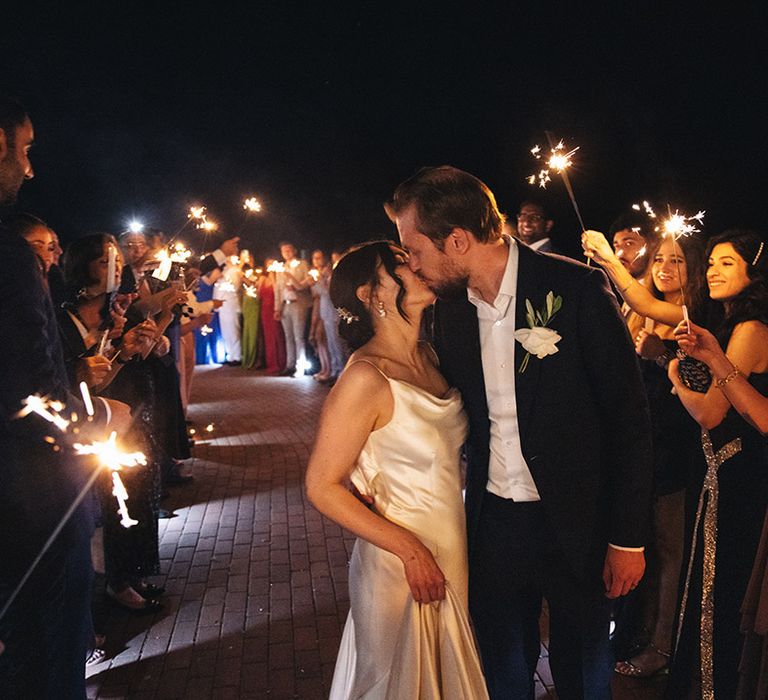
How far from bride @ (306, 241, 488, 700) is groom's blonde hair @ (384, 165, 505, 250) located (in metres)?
0.26

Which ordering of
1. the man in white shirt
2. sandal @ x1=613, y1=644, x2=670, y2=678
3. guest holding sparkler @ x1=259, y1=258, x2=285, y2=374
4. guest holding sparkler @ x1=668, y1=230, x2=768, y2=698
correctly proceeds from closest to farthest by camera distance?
guest holding sparkler @ x1=668, y1=230, x2=768, y2=698 < sandal @ x1=613, y1=644, x2=670, y2=678 < the man in white shirt < guest holding sparkler @ x1=259, y1=258, x2=285, y2=374

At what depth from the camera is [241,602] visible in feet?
14.0

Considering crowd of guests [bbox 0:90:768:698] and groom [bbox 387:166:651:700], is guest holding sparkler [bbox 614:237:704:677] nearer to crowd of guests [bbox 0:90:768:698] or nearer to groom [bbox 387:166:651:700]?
crowd of guests [bbox 0:90:768:698]

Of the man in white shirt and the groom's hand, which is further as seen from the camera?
the man in white shirt

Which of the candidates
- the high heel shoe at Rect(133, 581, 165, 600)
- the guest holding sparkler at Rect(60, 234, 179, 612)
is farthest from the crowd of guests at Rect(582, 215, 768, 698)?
the high heel shoe at Rect(133, 581, 165, 600)

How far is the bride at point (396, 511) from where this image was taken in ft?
7.26

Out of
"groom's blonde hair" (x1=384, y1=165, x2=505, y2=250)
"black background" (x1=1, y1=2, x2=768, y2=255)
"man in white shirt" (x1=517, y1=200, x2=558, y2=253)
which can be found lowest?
"groom's blonde hair" (x1=384, y1=165, x2=505, y2=250)

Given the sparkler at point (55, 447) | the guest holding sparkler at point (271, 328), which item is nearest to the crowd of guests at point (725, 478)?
the sparkler at point (55, 447)

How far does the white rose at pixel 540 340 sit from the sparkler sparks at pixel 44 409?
5.51 ft

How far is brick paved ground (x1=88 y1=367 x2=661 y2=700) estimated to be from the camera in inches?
133

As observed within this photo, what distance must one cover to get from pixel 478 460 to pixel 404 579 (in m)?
0.57

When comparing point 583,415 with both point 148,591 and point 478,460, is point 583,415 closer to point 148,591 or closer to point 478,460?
point 478,460

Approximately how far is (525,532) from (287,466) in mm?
5457

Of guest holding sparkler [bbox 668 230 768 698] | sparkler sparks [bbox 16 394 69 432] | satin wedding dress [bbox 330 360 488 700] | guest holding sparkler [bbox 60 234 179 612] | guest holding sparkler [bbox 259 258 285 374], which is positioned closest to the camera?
sparkler sparks [bbox 16 394 69 432]
